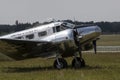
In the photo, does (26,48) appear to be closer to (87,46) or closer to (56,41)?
(56,41)

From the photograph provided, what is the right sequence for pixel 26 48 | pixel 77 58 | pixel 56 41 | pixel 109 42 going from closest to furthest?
pixel 56 41
pixel 26 48
pixel 77 58
pixel 109 42

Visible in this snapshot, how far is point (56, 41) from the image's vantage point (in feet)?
89.4

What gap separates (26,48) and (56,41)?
241 cm

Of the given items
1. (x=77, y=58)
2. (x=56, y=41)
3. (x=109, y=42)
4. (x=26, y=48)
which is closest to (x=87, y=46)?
(x=77, y=58)

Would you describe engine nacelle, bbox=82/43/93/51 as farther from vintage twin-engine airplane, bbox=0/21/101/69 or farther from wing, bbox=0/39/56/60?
wing, bbox=0/39/56/60

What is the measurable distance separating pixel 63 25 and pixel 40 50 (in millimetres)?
2417

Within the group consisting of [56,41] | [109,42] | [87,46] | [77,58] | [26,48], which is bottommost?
[109,42]

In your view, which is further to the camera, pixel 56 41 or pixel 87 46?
pixel 87 46

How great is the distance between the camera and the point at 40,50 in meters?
27.9

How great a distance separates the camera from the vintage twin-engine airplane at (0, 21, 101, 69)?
2711 cm

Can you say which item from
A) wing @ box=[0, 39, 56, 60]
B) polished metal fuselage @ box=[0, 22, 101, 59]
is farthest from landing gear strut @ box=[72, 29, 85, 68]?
Answer: wing @ box=[0, 39, 56, 60]

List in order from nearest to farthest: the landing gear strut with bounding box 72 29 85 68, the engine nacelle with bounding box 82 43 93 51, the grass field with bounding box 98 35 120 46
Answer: the landing gear strut with bounding box 72 29 85 68 → the engine nacelle with bounding box 82 43 93 51 → the grass field with bounding box 98 35 120 46

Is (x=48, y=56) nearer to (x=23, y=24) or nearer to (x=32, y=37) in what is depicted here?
(x=32, y=37)

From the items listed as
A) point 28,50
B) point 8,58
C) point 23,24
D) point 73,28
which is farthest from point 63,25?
point 23,24
